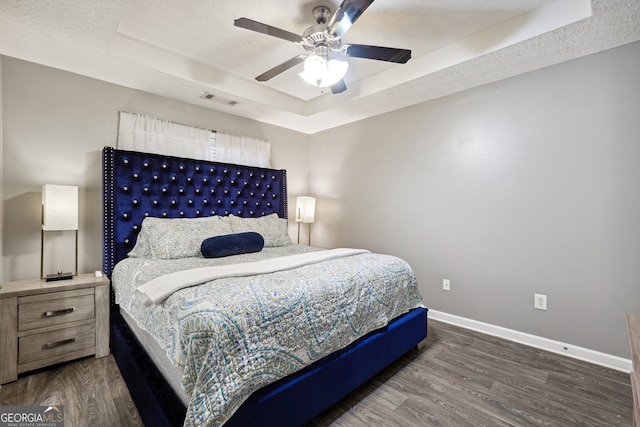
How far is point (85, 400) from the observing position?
1.72 meters

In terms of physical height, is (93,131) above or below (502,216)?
above

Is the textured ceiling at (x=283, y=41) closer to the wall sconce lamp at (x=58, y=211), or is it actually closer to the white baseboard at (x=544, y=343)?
the wall sconce lamp at (x=58, y=211)

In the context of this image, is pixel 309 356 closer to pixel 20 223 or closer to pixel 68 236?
pixel 68 236

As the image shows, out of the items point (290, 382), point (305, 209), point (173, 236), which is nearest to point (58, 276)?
point (173, 236)

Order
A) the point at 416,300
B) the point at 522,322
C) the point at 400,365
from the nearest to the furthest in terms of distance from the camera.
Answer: the point at 400,365, the point at 416,300, the point at 522,322

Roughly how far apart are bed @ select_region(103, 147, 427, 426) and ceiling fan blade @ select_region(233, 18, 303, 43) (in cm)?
141

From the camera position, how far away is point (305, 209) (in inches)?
161

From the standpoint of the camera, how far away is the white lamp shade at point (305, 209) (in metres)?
4.09

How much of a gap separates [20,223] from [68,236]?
12.3 inches

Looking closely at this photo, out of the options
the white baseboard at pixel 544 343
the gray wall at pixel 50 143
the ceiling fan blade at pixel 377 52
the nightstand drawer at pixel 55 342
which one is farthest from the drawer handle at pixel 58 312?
the white baseboard at pixel 544 343

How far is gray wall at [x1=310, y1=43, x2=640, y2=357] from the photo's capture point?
213 centimetres

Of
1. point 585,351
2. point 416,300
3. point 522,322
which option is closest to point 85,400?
point 416,300

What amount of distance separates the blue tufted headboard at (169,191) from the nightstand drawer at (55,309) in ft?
1.20

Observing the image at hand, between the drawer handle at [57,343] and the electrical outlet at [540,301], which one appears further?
the electrical outlet at [540,301]
